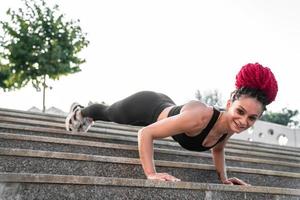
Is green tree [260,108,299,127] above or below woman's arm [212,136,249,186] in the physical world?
below

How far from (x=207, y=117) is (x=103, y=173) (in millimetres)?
908

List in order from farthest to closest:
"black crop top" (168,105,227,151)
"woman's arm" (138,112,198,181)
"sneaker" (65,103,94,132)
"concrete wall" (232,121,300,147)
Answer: "concrete wall" (232,121,300,147)
"sneaker" (65,103,94,132)
"black crop top" (168,105,227,151)
"woman's arm" (138,112,198,181)

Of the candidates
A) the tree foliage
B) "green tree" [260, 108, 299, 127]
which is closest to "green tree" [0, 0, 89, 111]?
the tree foliage

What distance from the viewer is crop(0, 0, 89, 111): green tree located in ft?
54.1

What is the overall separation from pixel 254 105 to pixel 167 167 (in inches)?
35.6

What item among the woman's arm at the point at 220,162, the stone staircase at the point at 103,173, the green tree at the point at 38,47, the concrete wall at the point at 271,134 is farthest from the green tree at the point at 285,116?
the woman's arm at the point at 220,162

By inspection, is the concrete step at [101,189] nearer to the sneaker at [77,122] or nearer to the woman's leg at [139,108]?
the woman's leg at [139,108]

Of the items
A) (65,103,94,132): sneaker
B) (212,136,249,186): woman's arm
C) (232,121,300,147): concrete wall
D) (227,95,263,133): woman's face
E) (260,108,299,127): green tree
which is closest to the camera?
(227,95,263,133): woman's face

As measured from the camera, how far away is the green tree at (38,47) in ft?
54.1

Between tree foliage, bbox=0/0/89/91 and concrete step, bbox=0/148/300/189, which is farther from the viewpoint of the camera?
tree foliage, bbox=0/0/89/91

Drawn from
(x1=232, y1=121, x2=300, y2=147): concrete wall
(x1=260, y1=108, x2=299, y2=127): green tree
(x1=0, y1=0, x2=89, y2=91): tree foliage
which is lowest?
(x1=260, y1=108, x2=299, y2=127): green tree

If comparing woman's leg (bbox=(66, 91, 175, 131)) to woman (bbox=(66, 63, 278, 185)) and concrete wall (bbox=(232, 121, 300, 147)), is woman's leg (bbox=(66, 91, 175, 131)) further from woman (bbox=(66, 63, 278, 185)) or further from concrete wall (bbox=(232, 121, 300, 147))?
concrete wall (bbox=(232, 121, 300, 147))

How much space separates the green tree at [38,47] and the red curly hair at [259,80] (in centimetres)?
1399

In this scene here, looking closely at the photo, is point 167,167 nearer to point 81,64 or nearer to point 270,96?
point 270,96
